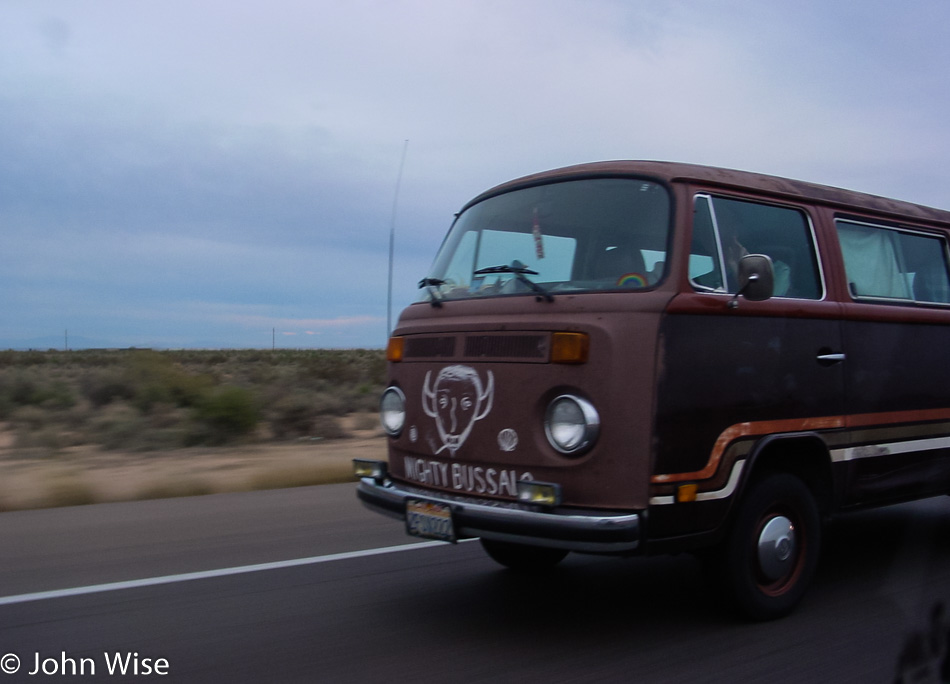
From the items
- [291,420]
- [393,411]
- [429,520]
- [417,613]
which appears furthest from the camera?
[291,420]

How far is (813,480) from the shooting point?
503 centimetres

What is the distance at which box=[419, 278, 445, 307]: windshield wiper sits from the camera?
5328 mm

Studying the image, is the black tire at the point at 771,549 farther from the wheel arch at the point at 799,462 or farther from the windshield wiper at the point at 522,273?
the windshield wiper at the point at 522,273

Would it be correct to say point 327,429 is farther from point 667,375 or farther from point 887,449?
point 667,375

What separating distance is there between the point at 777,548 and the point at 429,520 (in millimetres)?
1825

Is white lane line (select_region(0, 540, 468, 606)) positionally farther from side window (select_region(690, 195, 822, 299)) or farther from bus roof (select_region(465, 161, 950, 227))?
side window (select_region(690, 195, 822, 299))

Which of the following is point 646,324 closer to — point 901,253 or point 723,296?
point 723,296

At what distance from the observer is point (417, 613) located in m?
5.07

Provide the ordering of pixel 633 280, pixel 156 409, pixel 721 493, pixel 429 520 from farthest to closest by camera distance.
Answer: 1. pixel 156 409
2. pixel 429 520
3. pixel 633 280
4. pixel 721 493

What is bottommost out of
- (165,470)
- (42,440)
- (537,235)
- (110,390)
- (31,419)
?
(165,470)

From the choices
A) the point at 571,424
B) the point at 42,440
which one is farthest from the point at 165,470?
the point at 571,424

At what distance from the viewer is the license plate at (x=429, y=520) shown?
4.51 m

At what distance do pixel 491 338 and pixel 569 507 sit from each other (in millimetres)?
969

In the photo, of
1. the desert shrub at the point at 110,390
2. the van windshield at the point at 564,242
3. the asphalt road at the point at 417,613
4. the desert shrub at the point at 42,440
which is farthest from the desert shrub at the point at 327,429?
the van windshield at the point at 564,242
